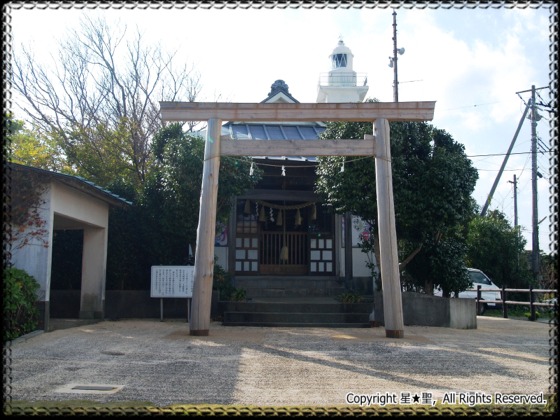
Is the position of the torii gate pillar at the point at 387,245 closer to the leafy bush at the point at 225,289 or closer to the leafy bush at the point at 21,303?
the leafy bush at the point at 225,289

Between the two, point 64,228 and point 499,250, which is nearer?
point 64,228

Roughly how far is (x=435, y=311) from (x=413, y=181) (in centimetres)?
310

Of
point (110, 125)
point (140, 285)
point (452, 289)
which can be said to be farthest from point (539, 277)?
point (110, 125)

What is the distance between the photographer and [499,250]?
2372 centimetres

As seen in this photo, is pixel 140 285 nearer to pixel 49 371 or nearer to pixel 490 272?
pixel 49 371

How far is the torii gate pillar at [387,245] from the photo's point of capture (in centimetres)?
1072

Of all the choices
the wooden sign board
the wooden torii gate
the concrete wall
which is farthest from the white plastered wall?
the concrete wall

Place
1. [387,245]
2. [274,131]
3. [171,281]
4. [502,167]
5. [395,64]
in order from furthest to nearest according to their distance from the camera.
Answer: [395,64], [502,167], [274,131], [171,281], [387,245]

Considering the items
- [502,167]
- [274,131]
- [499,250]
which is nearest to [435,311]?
[274,131]

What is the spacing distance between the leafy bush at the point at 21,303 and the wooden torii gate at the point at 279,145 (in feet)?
9.77

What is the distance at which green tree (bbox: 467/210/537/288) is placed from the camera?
23578 millimetres

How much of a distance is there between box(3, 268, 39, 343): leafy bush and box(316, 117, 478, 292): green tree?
22.4 feet

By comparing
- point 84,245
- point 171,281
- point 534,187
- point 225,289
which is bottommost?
point 225,289

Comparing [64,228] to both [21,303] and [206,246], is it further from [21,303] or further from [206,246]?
[206,246]
